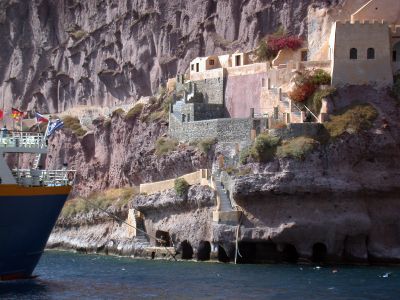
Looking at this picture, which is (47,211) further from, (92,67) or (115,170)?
(92,67)

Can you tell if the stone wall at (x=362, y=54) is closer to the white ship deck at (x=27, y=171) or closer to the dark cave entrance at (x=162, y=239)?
the dark cave entrance at (x=162, y=239)

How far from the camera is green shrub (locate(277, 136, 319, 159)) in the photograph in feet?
235

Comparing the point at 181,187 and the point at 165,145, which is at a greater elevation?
the point at 165,145

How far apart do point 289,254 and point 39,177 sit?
21247 millimetres

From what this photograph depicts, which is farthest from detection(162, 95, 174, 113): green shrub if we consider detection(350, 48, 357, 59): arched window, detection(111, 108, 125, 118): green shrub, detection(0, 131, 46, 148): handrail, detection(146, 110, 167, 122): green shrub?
detection(0, 131, 46, 148): handrail

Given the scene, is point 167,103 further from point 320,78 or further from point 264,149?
point 264,149

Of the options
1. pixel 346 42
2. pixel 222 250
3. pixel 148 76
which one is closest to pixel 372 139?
pixel 346 42

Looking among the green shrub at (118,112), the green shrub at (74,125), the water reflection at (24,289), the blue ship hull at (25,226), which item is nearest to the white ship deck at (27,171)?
the blue ship hull at (25,226)

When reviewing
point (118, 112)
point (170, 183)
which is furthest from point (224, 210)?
point (118, 112)

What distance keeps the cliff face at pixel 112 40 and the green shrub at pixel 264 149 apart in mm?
19848

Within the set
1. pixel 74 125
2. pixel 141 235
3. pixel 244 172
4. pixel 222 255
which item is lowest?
pixel 222 255

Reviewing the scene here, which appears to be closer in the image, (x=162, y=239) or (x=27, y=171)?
(x=27, y=171)

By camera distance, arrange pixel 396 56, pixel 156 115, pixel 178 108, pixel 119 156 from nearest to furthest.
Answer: pixel 396 56 → pixel 178 108 → pixel 156 115 → pixel 119 156

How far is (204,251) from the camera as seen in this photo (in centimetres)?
7519
